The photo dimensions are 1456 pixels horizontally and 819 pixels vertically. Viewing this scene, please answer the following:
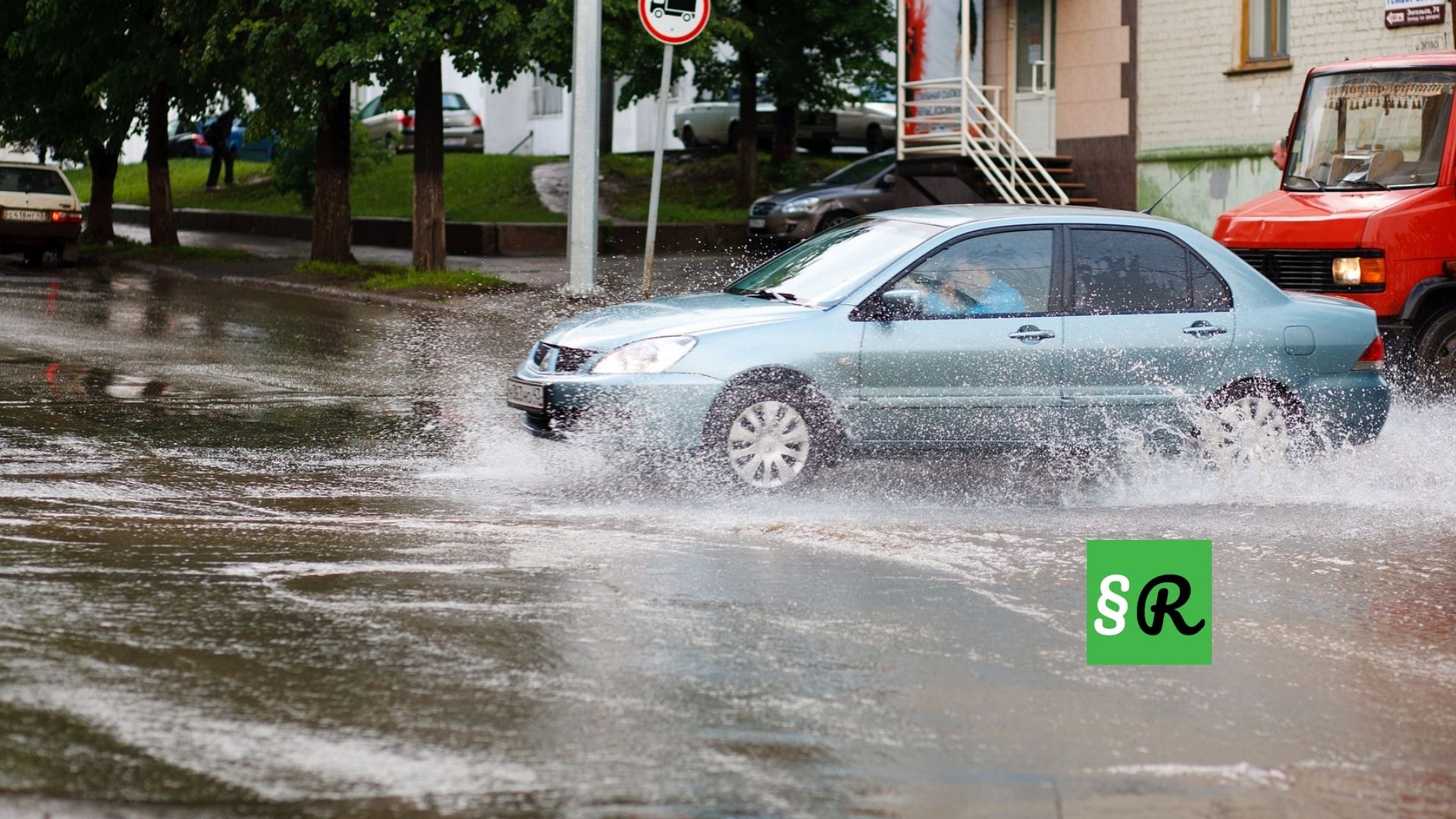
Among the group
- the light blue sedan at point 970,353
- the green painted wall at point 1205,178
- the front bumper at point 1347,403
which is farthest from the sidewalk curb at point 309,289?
the front bumper at point 1347,403

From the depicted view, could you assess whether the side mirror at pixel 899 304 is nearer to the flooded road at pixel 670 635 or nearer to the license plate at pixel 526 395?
the flooded road at pixel 670 635

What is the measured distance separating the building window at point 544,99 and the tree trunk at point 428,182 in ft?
74.8

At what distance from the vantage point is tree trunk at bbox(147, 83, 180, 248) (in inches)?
1187

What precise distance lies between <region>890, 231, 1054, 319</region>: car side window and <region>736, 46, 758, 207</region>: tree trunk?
70.4 ft

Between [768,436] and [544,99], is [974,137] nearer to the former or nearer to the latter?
[768,436]

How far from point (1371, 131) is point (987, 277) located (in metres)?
5.21

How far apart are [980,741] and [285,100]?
19.5 meters

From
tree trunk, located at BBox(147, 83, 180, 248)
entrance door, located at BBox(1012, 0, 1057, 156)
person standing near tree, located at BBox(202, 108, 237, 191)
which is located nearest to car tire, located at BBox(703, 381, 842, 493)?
entrance door, located at BBox(1012, 0, 1057, 156)

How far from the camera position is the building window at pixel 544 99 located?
45562 millimetres

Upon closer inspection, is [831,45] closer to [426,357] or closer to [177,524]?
[426,357]

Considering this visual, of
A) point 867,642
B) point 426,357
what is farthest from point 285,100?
point 867,642

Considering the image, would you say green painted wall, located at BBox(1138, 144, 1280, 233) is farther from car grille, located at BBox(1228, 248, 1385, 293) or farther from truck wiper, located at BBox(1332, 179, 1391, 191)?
car grille, located at BBox(1228, 248, 1385, 293)

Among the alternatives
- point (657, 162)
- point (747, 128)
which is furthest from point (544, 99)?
point (657, 162)

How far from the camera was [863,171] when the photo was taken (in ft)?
93.1
